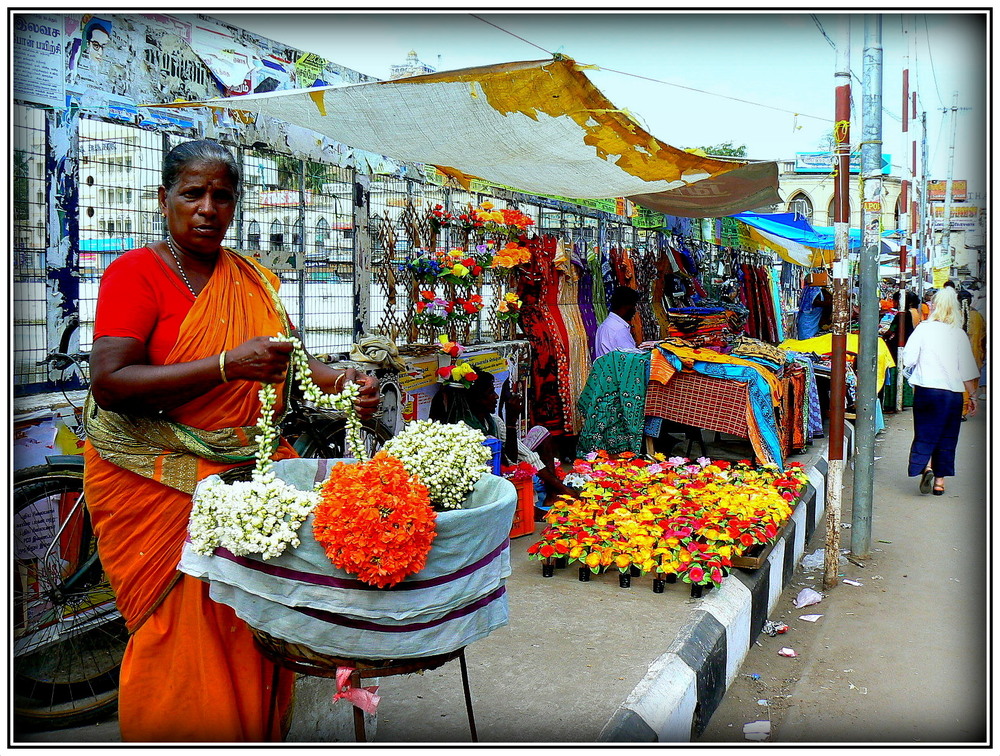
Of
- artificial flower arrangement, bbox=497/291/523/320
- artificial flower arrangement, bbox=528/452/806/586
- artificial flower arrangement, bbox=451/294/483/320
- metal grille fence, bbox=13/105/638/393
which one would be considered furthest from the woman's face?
artificial flower arrangement, bbox=497/291/523/320

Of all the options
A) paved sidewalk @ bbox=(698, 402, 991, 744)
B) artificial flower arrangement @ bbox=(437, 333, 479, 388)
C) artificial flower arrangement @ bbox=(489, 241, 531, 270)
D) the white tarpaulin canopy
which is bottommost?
paved sidewalk @ bbox=(698, 402, 991, 744)

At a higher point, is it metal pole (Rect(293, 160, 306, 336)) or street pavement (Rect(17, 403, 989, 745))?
metal pole (Rect(293, 160, 306, 336))

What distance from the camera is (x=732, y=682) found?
3.82 metres

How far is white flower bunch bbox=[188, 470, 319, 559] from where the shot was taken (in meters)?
2.00

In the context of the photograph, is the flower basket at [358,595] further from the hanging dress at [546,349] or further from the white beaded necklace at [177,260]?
the hanging dress at [546,349]

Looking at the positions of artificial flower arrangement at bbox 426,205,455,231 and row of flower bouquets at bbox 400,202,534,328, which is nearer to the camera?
→ row of flower bouquets at bbox 400,202,534,328

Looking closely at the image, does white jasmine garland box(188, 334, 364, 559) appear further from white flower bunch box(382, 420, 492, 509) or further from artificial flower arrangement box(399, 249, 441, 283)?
artificial flower arrangement box(399, 249, 441, 283)

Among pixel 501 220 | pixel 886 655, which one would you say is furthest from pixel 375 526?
pixel 501 220

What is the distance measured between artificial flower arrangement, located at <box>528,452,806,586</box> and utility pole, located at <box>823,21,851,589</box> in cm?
32

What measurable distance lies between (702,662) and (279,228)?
322 cm

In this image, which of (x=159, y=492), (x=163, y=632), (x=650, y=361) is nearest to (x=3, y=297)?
(x=159, y=492)

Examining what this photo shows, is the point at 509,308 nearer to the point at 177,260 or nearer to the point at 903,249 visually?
the point at 177,260

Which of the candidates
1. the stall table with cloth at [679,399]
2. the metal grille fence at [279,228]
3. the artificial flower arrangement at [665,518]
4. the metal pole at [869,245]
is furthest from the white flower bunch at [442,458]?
the stall table with cloth at [679,399]

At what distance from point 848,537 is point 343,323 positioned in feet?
13.0
